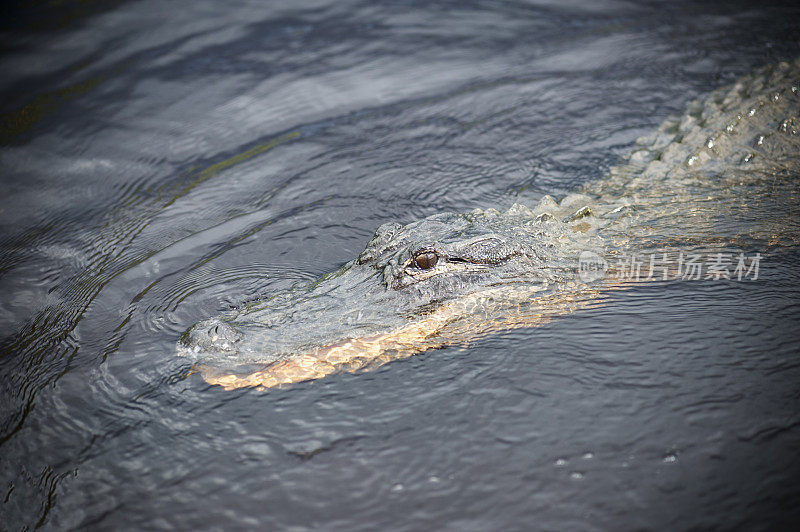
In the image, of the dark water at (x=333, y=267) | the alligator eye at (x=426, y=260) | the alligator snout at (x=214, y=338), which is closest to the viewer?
the dark water at (x=333, y=267)

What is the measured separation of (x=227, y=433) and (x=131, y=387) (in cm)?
70

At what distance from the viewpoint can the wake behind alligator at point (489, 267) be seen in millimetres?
3168

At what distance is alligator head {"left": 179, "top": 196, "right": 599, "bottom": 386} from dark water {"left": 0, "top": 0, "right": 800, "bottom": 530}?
17cm

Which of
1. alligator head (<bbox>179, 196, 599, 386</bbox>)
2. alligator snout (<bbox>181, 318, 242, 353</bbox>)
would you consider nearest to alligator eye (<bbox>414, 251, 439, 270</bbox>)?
alligator head (<bbox>179, 196, 599, 386</bbox>)

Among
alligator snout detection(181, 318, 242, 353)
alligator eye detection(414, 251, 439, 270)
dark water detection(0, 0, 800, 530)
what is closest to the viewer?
dark water detection(0, 0, 800, 530)

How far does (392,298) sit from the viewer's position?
340 centimetres

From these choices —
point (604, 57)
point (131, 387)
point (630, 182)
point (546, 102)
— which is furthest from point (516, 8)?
point (131, 387)

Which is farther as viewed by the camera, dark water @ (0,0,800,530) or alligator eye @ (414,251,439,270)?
alligator eye @ (414,251,439,270)

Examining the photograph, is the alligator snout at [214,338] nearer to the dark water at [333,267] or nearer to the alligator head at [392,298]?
the alligator head at [392,298]

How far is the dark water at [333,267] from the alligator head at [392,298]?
17 cm

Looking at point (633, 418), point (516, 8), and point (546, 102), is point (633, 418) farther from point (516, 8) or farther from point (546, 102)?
point (516, 8)

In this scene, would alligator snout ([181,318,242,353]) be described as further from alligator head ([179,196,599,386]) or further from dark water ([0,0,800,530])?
dark water ([0,0,800,530])

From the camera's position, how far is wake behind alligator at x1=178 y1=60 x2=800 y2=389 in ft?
10.4

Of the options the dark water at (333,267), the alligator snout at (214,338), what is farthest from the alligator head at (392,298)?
the dark water at (333,267)
